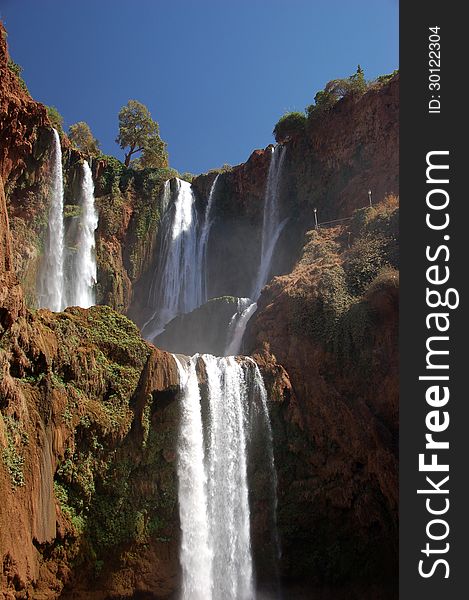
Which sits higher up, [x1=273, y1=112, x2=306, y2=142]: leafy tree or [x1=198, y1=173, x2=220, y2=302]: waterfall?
[x1=273, y1=112, x2=306, y2=142]: leafy tree

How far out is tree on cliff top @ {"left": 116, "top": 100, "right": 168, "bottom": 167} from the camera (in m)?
41.7

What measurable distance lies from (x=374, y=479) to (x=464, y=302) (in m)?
10.9

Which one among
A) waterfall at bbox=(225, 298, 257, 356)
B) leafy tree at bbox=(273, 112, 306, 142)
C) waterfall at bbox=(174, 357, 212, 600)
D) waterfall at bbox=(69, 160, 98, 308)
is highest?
leafy tree at bbox=(273, 112, 306, 142)

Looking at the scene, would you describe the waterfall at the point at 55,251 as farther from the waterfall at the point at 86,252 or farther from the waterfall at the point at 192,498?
the waterfall at the point at 192,498

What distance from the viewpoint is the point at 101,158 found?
1415 inches

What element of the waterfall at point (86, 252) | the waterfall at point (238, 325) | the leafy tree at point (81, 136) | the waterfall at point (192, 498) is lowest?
the waterfall at point (192, 498)

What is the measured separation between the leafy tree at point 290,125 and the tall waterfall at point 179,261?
5332 mm

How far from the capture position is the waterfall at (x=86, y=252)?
29.6 metres

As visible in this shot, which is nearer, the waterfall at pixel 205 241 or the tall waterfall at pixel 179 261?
the tall waterfall at pixel 179 261

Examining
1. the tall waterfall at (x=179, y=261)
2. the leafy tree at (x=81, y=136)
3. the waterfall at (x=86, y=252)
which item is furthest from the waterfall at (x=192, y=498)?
the leafy tree at (x=81, y=136)

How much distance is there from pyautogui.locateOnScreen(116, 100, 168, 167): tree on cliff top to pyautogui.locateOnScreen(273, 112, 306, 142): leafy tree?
11.5 metres

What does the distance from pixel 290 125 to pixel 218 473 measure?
24001mm

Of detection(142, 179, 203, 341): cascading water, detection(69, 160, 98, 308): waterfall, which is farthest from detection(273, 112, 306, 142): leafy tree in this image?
detection(69, 160, 98, 308): waterfall

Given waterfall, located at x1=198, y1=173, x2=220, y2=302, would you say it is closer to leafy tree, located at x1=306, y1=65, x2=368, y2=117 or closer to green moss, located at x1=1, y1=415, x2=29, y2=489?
leafy tree, located at x1=306, y1=65, x2=368, y2=117
